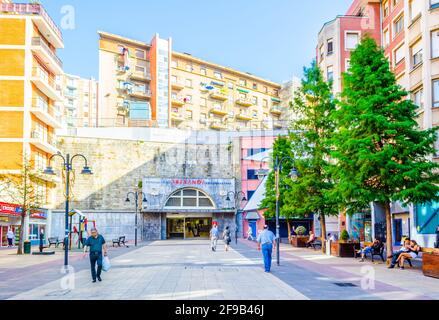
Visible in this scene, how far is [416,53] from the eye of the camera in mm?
31016

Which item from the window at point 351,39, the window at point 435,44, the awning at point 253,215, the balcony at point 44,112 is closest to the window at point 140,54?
the balcony at point 44,112

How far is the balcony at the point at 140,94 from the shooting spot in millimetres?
70625

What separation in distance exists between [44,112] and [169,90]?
29445 mm

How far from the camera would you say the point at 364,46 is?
2270cm

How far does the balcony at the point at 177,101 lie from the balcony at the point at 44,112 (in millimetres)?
25952

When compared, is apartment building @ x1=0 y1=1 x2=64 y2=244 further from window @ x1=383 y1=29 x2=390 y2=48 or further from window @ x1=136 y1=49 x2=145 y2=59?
window @ x1=383 y1=29 x2=390 y2=48

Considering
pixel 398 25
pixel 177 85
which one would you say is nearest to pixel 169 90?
pixel 177 85

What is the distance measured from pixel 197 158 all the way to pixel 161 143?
14.3ft

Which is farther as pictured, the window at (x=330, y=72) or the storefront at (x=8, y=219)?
the window at (x=330, y=72)

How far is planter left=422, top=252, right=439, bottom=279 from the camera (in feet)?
53.6

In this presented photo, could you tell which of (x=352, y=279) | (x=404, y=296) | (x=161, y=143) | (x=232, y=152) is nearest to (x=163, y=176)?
(x=161, y=143)

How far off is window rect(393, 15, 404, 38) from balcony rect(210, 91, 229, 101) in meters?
45.7

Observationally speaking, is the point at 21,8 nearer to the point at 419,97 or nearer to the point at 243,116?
the point at 419,97

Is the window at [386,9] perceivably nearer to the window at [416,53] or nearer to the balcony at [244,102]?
the window at [416,53]
